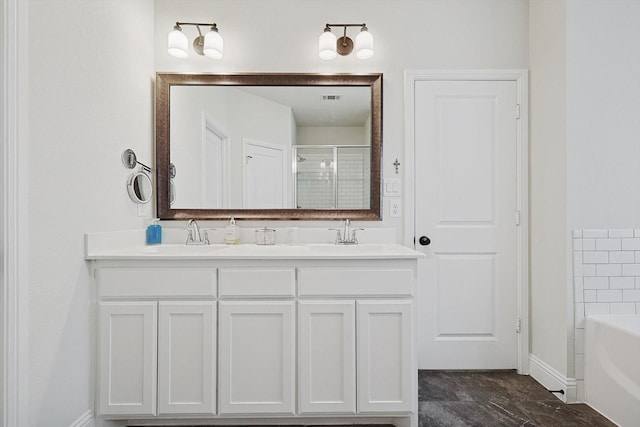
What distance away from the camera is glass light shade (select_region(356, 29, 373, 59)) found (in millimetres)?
2264

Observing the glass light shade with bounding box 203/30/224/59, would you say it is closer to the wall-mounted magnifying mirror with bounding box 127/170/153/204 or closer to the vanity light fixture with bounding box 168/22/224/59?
the vanity light fixture with bounding box 168/22/224/59

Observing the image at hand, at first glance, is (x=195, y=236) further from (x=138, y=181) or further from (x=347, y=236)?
(x=347, y=236)

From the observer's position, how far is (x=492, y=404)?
6.54 feet

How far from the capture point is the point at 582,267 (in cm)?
201

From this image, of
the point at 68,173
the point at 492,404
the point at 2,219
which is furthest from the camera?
the point at 492,404

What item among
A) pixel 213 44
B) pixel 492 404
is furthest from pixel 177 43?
pixel 492 404

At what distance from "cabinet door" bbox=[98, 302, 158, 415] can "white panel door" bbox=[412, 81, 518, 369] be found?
63.7 inches

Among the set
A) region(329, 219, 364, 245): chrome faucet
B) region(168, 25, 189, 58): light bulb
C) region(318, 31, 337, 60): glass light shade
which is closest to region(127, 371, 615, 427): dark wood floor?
region(329, 219, 364, 245): chrome faucet

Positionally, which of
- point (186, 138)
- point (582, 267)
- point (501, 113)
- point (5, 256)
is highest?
point (501, 113)

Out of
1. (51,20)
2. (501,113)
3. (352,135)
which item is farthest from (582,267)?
(51,20)

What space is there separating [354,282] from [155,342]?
38.1 inches

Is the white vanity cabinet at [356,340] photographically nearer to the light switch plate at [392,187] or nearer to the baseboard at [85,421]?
the light switch plate at [392,187]

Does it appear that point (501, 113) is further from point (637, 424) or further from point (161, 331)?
point (161, 331)

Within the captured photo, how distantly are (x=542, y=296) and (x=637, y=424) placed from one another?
0.74m
